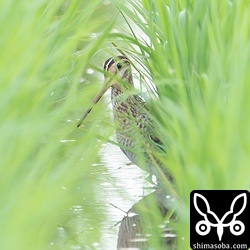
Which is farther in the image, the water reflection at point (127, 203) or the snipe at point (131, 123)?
the snipe at point (131, 123)

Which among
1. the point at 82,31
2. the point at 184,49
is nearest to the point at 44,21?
the point at 82,31

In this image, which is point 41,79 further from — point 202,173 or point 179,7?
A: point 179,7

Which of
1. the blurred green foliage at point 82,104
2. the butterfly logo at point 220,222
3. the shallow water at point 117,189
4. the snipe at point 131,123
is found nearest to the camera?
the blurred green foliage at point 82,104

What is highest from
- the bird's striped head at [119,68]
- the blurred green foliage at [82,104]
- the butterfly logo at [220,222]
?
the bird's striped head at [119,68]

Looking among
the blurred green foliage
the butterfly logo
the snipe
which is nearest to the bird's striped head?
the snipe

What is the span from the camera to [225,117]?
3229 millimetres

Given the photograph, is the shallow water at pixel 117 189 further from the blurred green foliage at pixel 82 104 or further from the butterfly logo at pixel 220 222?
the butterfly logo at pixel 220 222

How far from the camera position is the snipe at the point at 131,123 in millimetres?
4445

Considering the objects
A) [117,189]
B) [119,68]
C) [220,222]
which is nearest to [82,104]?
[220,222]

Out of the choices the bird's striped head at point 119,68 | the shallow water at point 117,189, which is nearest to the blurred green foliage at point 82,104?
the shallow water at point 117,189

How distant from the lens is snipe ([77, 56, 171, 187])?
4.45m

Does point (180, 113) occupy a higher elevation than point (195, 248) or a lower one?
higher

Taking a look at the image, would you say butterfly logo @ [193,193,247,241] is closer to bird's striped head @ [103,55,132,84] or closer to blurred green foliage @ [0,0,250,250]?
blurred green foliage @ [0,0,250,250]

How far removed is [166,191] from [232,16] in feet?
2.28
